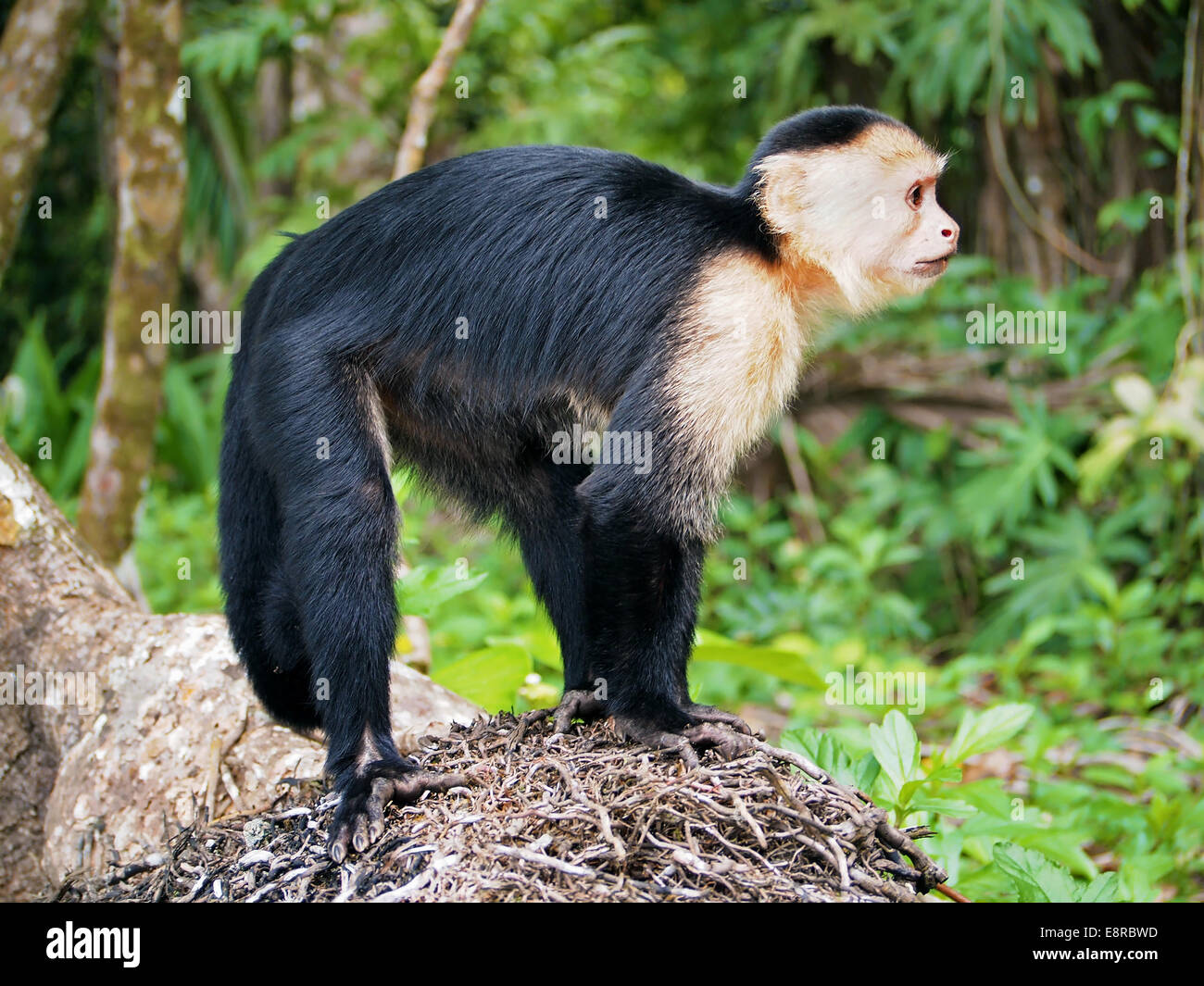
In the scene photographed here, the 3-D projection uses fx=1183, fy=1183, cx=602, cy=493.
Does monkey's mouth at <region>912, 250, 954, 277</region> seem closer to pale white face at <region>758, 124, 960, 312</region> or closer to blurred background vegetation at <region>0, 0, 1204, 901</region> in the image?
pale white face at <region>758, 124, 960, 312</region>

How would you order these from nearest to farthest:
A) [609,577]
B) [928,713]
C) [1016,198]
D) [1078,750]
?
[609,577] → [1078,750] → [928,713] → [1016,198]

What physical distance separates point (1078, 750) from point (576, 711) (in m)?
3.45

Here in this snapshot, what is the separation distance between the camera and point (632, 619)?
338 cm

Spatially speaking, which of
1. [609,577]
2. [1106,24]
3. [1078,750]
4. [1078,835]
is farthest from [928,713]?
[1106,24]

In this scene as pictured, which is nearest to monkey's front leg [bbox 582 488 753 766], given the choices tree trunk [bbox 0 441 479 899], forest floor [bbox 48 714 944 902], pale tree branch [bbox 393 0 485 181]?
forest floor [bbox 48 714 944 902]

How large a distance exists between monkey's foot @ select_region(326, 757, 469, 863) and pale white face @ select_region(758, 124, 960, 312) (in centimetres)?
193

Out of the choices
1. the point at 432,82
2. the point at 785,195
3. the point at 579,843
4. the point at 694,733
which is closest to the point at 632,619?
the point at 694,733

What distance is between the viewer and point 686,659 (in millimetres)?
3656

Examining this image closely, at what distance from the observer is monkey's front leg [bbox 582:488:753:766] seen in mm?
3355

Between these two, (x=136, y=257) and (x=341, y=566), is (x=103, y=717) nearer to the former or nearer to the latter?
(x=341, y=566)

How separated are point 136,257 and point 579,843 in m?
4.04

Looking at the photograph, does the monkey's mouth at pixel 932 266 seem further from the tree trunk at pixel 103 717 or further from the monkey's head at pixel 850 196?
the tree trunk at pixel 103 717

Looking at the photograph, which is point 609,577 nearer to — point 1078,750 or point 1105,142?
point 1078,750

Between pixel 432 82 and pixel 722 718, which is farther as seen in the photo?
pixel 432 82
